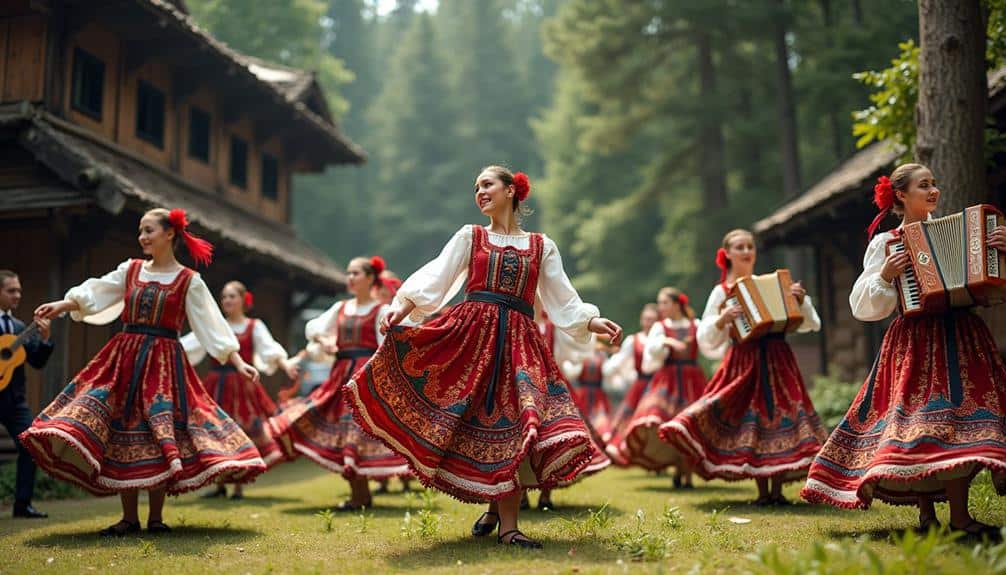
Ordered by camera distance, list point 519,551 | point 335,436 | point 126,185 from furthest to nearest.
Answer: point 126,185 → point 335,436 → point 519,551

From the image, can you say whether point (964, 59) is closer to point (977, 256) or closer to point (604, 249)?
point (977, 256)

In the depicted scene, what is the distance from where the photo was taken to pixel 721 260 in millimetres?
7445

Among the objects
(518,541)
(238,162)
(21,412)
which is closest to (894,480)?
(518,541)

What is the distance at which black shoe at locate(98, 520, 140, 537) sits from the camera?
18.6 ft

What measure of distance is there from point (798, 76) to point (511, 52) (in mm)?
29839

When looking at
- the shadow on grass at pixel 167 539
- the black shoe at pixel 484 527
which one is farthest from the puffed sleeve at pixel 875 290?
the shadow on grass at pixel 167 539

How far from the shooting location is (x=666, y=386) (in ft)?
30.5

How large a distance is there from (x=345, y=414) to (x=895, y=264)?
4.61 meters

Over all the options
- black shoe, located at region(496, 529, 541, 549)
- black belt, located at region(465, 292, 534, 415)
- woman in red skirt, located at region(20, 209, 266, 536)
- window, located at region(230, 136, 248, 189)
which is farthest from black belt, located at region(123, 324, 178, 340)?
window, located at region(230, 136, 248, 189)

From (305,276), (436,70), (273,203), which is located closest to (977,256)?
(305,276)

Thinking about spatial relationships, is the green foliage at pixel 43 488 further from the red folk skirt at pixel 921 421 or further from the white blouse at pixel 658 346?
the red folk skirt at pixel 921 421

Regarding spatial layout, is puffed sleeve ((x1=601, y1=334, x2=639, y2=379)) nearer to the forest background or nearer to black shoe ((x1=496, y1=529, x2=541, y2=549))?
the forest background

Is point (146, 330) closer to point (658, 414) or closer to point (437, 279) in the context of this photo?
point (437, 279)

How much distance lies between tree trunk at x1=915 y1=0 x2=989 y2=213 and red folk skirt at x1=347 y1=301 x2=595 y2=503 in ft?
12.2
